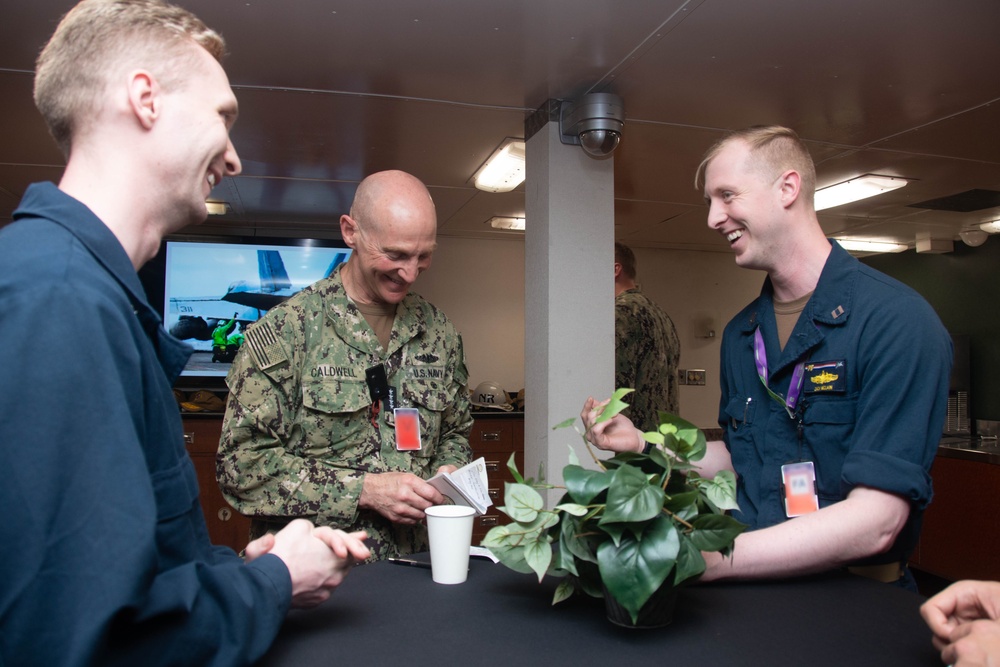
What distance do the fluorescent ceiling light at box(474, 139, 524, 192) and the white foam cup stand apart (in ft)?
9.01

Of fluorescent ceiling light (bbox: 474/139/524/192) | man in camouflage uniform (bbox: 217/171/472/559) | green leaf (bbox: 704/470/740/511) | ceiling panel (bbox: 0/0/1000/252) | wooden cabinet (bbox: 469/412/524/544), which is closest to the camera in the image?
green leaf (bbox: 704/470/740/511)

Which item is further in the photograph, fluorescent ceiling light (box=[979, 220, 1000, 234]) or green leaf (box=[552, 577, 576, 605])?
fluorescent ceiling light (box=[979, 220, 1000, 234])

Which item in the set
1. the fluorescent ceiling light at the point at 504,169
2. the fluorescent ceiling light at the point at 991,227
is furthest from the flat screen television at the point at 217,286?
the fluorescent ceiling light at the point at 991,227

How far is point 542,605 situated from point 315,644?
0.32 meters

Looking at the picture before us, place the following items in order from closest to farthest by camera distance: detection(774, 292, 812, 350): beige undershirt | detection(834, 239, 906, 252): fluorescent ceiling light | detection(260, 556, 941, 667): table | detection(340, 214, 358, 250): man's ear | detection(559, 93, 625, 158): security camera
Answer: detection(260, 556, 941, 667): table < detection(774, 292, 812, 350): beige undershirt < detection(340, 214, 358, 250): man's ear < detection(559, 93, 625, 158): security camera < detection(834, 239, 906, 252): fluorescent ceiling light

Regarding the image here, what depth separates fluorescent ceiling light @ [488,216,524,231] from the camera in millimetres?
5332

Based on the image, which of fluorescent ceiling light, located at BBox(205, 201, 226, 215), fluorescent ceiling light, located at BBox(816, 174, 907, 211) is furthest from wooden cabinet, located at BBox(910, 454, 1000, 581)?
fluorescent ceiling light, located at BBox(205, 201, 226, 215)

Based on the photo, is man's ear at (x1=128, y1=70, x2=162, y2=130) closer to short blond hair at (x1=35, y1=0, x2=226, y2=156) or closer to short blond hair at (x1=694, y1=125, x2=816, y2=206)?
short blond hair at (x1=35, y1=0, x2=226, y2=156)

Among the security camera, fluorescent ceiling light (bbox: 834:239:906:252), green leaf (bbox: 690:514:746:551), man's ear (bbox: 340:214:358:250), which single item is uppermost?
fluorescent ceiling light (bbox: 834:239:906:252)

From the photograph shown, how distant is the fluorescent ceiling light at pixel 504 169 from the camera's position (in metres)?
3.69

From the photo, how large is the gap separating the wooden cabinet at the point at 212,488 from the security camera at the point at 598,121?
2.92 meters

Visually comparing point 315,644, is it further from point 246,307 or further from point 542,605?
point 246,307

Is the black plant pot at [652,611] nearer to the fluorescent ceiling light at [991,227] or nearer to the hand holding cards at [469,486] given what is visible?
the hand holding cards at [469,486]

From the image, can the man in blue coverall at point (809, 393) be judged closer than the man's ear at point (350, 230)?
Yes
